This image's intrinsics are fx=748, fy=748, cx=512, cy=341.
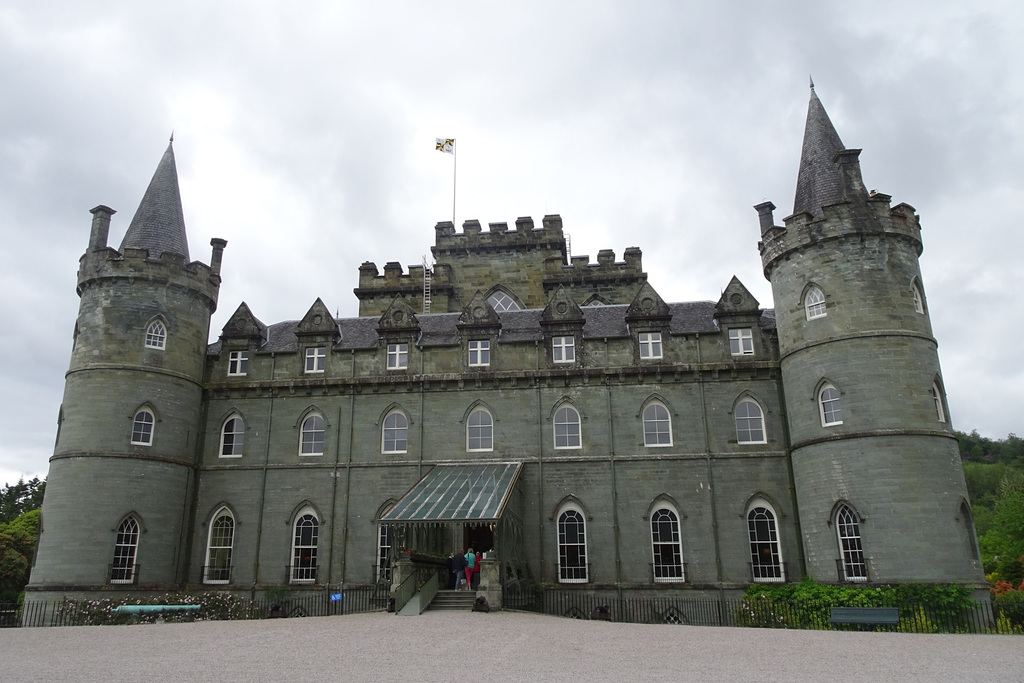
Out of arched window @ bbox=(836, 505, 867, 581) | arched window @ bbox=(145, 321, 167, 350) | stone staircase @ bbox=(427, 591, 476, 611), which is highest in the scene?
arched window @ bbox=(145, 321, 167, 350)

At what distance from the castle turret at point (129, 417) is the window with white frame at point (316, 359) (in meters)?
4.42

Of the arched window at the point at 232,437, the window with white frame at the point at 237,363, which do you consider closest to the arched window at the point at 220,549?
the arched window at the point at 232,437

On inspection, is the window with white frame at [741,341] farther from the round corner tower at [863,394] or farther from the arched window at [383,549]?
the arched window at [383,549]

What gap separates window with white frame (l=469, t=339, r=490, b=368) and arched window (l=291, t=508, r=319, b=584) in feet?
28.8

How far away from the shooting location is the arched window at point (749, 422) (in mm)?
28281

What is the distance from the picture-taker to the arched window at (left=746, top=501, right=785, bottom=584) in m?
26.5

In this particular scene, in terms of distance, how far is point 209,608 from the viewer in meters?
26.4

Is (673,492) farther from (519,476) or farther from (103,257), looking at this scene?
(103,257)

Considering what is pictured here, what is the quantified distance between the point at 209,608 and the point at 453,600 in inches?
369

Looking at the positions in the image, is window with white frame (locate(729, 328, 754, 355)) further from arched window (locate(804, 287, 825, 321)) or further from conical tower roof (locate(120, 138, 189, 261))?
conical tower roof (locate(120, 138, 189, 261))

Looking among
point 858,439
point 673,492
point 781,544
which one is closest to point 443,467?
point 673,492

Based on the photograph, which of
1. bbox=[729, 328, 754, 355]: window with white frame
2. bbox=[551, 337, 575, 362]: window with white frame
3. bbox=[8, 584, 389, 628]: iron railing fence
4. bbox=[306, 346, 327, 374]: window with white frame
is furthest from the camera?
bbox=[306, 346, 327, 374]: window with white frame

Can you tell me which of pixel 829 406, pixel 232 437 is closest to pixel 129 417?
pixel 232 437

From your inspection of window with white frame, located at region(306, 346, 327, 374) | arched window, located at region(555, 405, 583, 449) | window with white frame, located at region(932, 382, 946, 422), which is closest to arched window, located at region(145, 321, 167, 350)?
window with white frame, located at region(306, 346, 327, 374)
